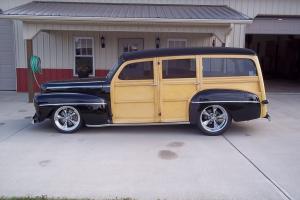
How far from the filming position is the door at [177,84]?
7113 millimetres

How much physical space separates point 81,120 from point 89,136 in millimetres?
459

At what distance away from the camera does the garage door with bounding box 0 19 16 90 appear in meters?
13.0

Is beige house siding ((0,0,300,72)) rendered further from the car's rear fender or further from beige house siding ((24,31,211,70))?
the car's rear fender

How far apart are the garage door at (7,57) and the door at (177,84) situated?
27.6 feet

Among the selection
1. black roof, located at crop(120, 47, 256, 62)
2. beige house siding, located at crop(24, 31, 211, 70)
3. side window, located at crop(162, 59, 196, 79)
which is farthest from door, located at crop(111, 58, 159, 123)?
beige house siding, located at crop(24, 31, 211, 70)

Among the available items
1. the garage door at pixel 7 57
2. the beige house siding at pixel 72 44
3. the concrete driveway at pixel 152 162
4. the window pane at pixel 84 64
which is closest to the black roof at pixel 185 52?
the concrete driveway at pixel 152 162

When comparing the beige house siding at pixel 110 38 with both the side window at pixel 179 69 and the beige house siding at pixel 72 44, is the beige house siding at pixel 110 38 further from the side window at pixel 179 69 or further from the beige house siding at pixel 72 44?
the side window at pixel 179 69

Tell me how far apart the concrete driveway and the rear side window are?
1.34 m

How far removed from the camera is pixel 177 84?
7113 mm

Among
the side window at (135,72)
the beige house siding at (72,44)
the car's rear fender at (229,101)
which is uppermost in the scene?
the beige house siding at (72,44)

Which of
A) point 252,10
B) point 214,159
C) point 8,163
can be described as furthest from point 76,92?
point 252,10

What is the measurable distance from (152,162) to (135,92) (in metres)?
2.12

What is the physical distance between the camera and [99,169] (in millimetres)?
5152

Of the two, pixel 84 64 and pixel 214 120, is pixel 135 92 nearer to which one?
pixel 214 120
